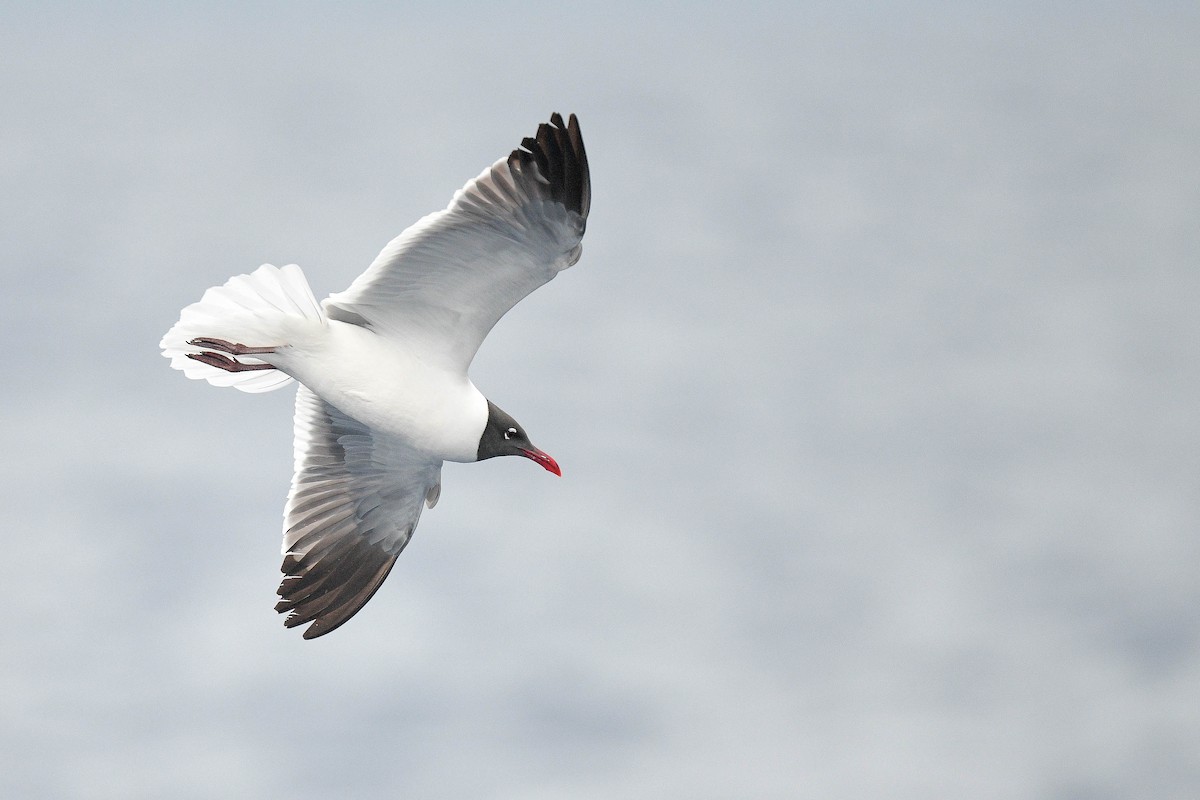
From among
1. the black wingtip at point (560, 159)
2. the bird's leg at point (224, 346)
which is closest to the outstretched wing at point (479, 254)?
the black wingtip at point (560, 159)

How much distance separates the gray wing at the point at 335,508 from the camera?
45.8 feet

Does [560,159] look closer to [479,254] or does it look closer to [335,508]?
[479,254]

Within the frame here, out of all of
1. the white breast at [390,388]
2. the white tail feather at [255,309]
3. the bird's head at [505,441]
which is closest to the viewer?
the white tail feather at [255,309]

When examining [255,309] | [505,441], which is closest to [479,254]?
[255,309]

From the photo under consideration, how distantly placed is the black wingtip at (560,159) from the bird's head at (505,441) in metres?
2.72

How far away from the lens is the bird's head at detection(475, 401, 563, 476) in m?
13.1

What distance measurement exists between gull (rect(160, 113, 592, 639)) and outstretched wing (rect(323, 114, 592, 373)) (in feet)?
0.04

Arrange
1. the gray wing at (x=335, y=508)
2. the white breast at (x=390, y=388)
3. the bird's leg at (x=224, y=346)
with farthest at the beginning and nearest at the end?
the gray wing at (x=335, y=508)
the white breast at (x=390, y=388)
the bird's leg at (x=224, y=346)

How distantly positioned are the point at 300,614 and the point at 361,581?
673mm

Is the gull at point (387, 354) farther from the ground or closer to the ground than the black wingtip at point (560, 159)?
closer to the ground

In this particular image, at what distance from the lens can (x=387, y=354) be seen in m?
12.3

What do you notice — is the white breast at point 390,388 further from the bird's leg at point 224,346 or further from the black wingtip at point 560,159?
the black wingtip at point 560,159

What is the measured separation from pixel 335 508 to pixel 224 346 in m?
2.81

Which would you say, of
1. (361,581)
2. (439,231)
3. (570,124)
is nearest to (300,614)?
(361,581)
